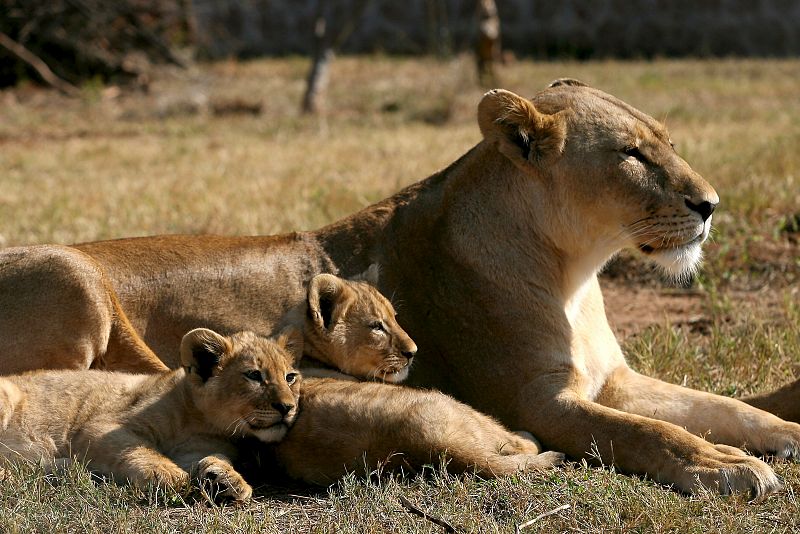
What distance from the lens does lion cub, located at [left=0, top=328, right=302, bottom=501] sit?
4016mm

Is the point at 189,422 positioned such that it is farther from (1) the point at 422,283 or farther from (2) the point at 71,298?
(1) the point at 422,283

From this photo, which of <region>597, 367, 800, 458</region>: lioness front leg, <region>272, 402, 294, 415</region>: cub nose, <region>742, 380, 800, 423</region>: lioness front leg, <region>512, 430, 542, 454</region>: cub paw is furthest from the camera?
<region>742, 380, 800, 423</region>: lioness front leg

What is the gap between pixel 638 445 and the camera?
13.5 feet

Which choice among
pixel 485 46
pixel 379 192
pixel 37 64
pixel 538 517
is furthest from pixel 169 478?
pixel 485 46

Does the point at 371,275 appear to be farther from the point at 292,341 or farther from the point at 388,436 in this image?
the point at 388,436

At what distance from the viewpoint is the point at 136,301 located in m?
4.69

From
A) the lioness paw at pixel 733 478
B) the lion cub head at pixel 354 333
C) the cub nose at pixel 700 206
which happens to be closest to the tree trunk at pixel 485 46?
the cub nose at pixel 700 206

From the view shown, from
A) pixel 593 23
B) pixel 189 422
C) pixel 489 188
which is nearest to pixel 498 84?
pixel 593 23

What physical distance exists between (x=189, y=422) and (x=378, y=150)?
654 centimetres

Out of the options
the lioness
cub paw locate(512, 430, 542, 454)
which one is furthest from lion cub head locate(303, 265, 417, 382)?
cub paw locate(512, 430, 542, 454)

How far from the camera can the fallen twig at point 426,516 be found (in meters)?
3.61

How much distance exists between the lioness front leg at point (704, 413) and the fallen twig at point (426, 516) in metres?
1.27

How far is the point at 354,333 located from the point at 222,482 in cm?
88

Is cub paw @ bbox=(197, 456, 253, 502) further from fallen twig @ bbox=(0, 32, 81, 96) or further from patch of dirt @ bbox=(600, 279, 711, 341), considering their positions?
fallen twig @ bbox=(0, 32, 81, 96)
